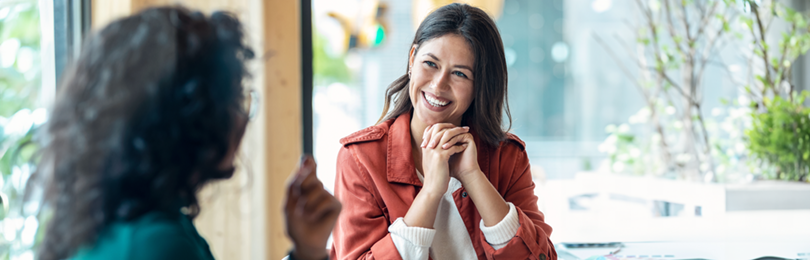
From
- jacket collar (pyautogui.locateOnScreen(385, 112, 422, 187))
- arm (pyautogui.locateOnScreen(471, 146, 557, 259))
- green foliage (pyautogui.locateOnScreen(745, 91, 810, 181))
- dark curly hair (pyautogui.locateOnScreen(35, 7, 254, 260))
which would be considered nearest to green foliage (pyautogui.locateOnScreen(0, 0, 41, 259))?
dark curly hair (pyautogui.locateOnScreen(35, 7, 254, 260))

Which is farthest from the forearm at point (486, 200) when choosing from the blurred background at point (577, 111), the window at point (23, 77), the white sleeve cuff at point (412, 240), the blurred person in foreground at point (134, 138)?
the window at point (23, 77)

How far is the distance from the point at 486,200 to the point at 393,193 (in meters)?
0.18

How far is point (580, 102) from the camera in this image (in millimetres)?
4195

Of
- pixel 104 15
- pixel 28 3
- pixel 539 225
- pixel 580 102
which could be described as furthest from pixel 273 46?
pixel 580 102

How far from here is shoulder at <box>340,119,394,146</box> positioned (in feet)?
3.37

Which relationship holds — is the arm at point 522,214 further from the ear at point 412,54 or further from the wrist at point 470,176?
the ear at point 412,54

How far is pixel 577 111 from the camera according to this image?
4.19m

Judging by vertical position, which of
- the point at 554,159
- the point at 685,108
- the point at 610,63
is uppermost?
the point at 610,63

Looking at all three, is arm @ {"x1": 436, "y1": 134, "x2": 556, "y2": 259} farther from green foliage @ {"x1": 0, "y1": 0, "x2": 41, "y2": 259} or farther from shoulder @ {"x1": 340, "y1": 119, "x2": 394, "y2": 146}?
green foliage @ {"x1": 0, "y1": 0, "x2": 41, "y2": 259}

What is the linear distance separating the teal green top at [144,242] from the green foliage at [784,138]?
2243 mm

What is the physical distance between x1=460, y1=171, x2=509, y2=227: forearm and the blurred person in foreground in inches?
20.5

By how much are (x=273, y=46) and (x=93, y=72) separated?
205 cm

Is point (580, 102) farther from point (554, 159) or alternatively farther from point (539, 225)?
point (539, 225)

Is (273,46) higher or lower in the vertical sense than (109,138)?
higher
